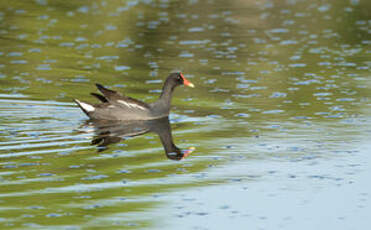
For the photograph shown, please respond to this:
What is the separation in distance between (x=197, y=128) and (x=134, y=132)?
150cm

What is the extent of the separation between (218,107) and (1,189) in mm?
8904

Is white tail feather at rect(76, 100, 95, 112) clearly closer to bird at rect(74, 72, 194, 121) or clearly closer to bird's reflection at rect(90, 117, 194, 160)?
bird at rect(74, 72, 194, 121)

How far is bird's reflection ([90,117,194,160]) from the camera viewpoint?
1653 centimetres

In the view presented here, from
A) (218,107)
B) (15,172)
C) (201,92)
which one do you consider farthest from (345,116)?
(15,172)

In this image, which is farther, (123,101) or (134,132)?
(123,101)

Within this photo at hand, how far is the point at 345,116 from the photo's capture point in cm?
1980

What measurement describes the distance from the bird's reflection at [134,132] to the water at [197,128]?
0.75 feet

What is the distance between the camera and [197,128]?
18750mm

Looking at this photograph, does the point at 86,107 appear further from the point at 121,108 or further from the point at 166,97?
the point at 166,97

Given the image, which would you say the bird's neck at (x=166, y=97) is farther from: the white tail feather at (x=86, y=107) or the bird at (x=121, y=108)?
the white tail feather at (x=86, y=107)

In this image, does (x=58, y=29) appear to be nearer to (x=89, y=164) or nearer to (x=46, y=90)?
(x=46, y=90)

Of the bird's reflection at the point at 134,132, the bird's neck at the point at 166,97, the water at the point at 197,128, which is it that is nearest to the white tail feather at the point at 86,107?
the bird's reflection at the point at 134,132

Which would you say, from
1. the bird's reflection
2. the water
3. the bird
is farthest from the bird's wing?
the water

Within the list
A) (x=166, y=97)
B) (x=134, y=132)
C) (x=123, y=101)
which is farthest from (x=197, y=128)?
(x=123, y=101)
